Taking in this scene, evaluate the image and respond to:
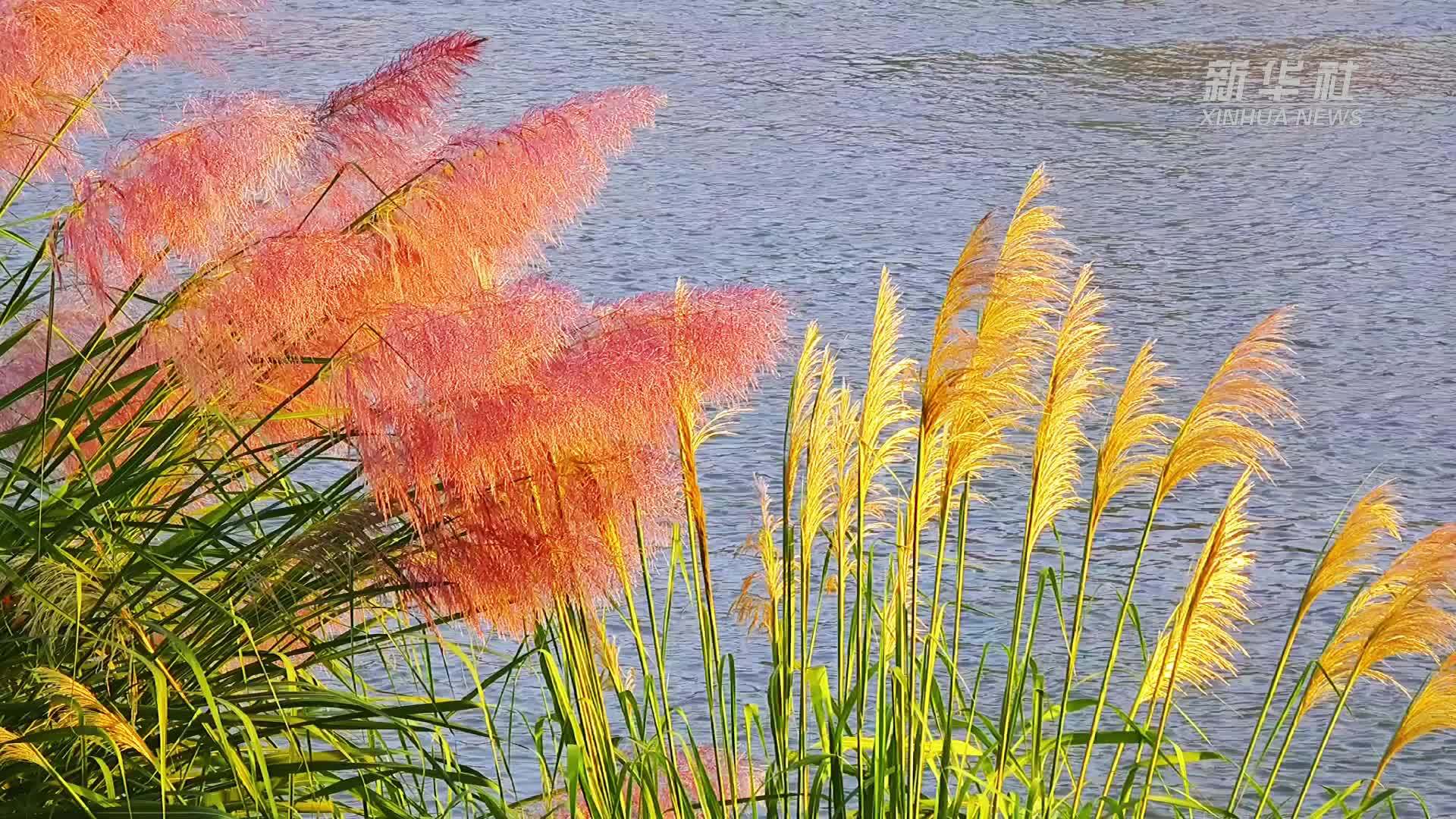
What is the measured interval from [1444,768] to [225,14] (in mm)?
1082

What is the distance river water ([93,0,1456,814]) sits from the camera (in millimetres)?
2105

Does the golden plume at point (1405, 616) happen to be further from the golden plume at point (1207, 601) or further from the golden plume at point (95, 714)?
the golden plume at point (95, 714)

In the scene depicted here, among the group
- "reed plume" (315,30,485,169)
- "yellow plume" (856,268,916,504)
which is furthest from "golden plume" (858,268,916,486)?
"reed plume" (315,30,485,169)

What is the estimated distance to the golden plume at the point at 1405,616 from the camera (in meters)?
0.88

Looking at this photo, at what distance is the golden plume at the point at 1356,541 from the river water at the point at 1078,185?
0.65 meters

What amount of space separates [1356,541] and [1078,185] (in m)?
2.64

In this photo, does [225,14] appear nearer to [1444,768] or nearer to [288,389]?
[288,389]

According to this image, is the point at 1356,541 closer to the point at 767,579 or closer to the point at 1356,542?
the point at 1356,542

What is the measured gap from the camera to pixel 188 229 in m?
0.86

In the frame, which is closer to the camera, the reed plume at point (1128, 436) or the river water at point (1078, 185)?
the reed plume at point (1128, 436)

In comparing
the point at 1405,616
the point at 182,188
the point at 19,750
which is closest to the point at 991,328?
the point at 1405,616

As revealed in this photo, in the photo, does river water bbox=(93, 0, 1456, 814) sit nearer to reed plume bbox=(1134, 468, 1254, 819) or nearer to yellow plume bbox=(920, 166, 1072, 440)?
A: yellow plume bbox=(920, 166, 1072, 440)

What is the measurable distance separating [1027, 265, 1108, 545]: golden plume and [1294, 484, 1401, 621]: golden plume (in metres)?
0.12

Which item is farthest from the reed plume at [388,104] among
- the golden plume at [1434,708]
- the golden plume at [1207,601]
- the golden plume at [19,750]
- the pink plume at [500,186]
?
the golden plume at [1434,708]
